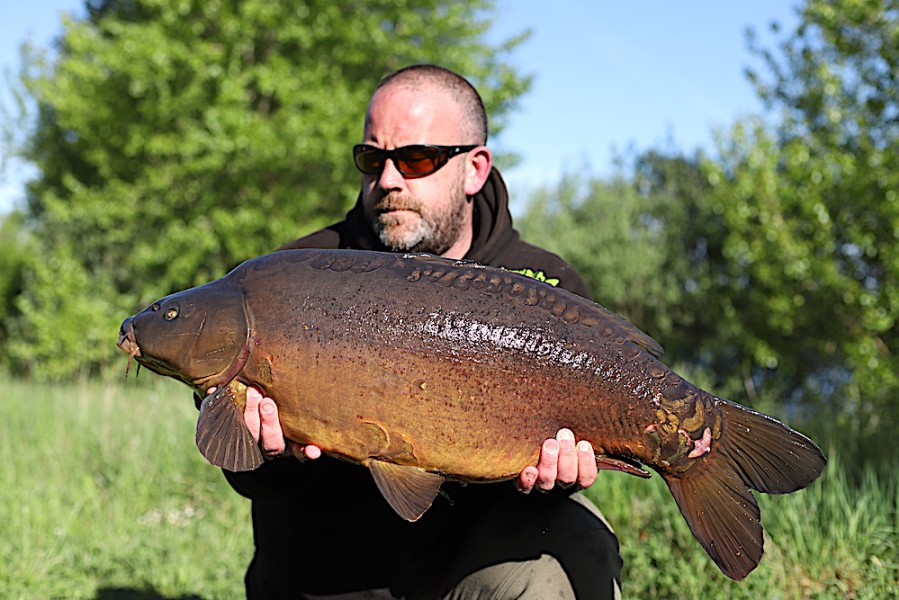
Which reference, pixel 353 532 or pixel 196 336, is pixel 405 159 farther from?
pixel 353 532

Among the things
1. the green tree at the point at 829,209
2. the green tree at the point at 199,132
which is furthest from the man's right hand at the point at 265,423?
the green tree at the point at 199,132

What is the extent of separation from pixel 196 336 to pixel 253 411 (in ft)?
0.82

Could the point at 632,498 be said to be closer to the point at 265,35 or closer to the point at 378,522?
the point at 378,522

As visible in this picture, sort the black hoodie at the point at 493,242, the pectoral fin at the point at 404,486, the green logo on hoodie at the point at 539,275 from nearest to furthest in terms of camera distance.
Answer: the pectoral fin at the point at 404,486
the green logo on hoodie at the point at 539,275
the black hoodie at the point at 493,242

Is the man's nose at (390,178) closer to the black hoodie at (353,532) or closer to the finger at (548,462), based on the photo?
the black hoodie at (353,532)

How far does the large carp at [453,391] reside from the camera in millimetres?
2172

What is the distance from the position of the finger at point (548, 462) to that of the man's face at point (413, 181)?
111 cm

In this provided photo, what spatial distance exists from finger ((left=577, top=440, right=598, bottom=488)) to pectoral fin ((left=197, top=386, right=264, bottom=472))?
852 millimetres

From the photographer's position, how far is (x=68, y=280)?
1464cm

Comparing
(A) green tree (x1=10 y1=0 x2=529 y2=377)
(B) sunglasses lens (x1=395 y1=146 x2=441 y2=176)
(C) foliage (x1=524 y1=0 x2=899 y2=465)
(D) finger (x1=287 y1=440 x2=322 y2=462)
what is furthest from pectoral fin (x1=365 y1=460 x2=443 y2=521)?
(A) green tree (x1=10 y1=0 x2=529 y2=377)

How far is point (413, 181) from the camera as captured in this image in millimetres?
3094

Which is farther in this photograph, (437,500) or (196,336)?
(437,500)

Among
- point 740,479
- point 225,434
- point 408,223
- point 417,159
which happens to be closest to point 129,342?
point 225,434

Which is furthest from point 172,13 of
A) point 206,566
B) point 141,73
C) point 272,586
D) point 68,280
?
point 272,586
